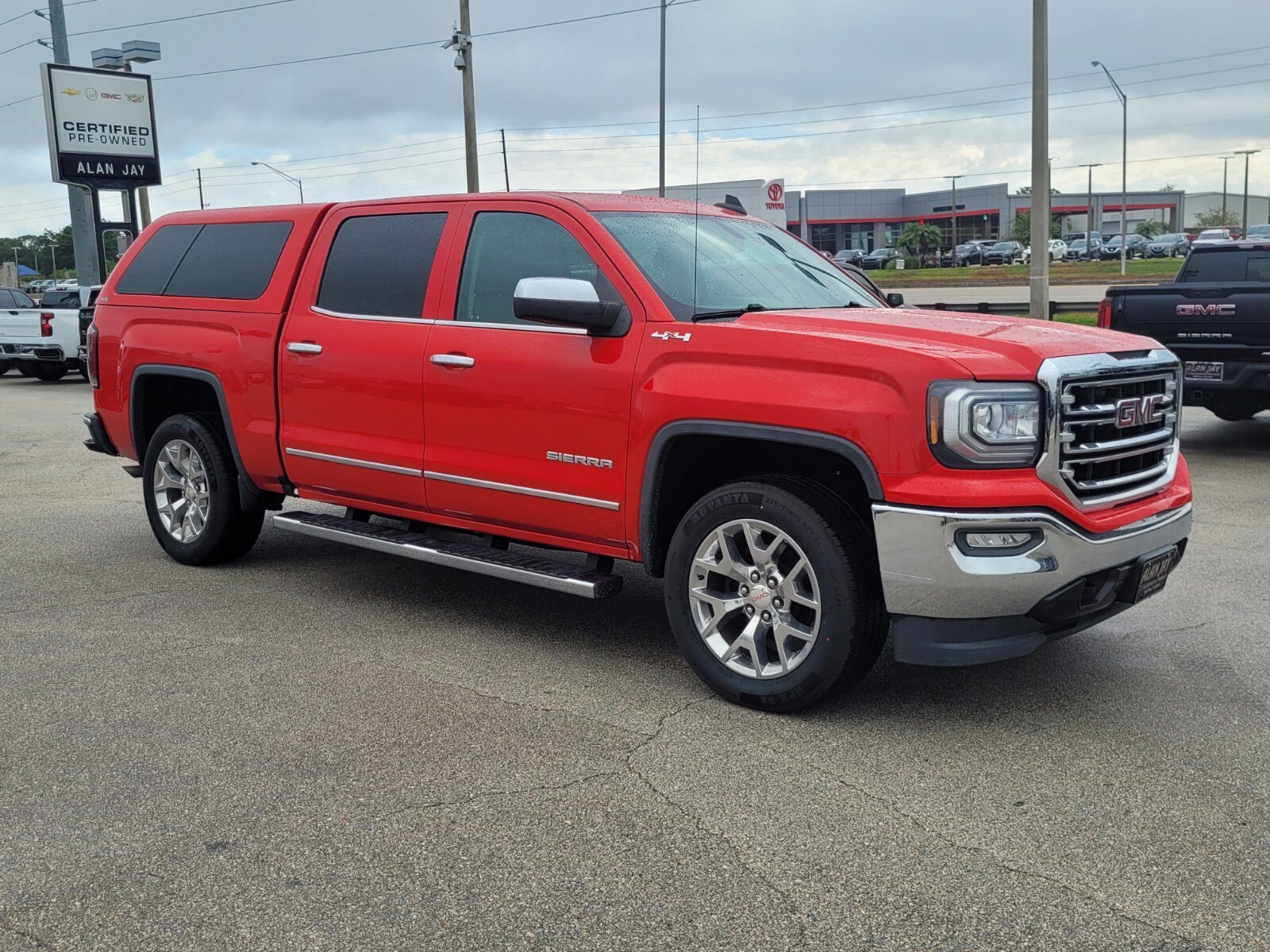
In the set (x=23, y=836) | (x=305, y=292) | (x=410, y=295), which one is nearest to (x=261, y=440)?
(x=305, y=292)

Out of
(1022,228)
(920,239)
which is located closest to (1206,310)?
(920,239)

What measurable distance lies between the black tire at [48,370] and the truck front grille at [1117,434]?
21064 millimetres

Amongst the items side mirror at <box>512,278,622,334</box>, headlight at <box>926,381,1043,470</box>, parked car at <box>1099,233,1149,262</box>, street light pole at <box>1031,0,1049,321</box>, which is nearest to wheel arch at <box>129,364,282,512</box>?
side mirror at <box>512,278,622,334</box>

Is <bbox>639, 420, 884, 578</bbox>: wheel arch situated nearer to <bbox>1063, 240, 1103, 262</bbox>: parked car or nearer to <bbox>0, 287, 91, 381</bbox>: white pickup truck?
<bbox>0, 287, 91, 381</bbox>: white pickup truck

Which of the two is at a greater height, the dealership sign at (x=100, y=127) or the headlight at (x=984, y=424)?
the dealership sign at (x=100, y=127)

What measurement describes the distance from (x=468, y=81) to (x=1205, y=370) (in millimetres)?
18351

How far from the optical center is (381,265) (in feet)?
19.7

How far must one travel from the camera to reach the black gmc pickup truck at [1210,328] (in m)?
10.1

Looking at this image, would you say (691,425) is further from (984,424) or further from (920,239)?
(920,239)

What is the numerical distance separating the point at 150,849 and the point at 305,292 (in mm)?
3371

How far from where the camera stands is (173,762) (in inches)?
165

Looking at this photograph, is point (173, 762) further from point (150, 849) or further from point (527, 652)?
point (527, 652)

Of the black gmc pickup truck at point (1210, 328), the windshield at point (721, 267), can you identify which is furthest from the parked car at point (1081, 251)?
the windshield at point (721, 267)

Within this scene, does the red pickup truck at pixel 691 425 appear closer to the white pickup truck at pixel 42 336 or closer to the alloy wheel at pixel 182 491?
the alloy wheel at pixel 182 491
